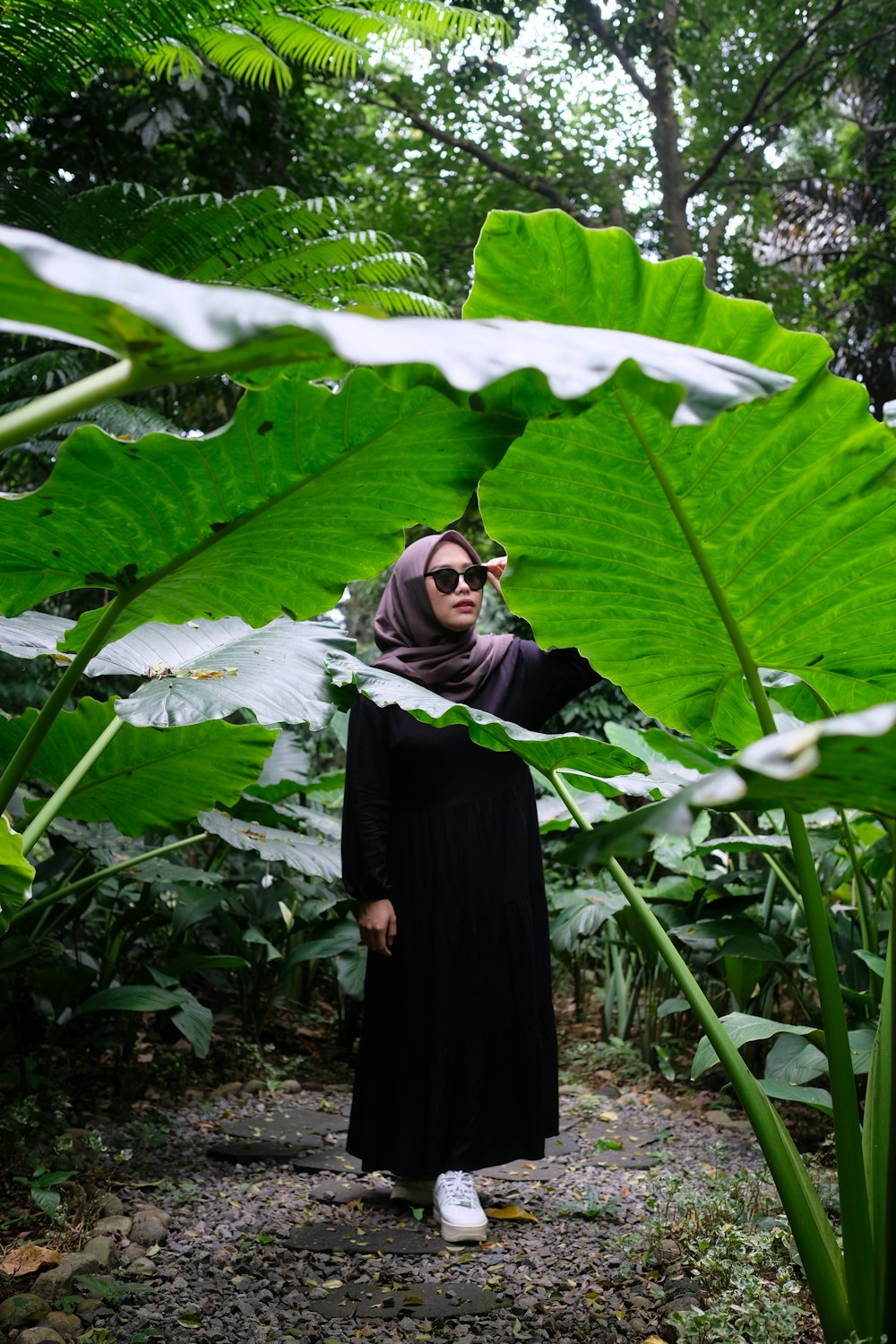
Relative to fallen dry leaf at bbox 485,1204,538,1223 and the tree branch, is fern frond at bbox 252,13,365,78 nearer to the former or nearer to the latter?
the tree branch

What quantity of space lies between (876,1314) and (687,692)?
0.71 metres

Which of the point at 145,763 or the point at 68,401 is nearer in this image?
the point at 68,401

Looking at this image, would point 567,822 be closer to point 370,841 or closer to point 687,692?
point 370,841

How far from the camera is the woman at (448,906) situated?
2.18 meters

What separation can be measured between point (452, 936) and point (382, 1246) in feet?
1.95

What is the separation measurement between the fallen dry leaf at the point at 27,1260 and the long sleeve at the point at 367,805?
0.84 m

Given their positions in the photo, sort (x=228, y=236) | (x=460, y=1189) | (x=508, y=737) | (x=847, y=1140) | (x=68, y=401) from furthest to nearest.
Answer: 1. (x=228, y=236)
2. (x=460, y=1189)
3. (x=508, y=737)
4. (x=847, y=1140)
5. (x=68, y=401)

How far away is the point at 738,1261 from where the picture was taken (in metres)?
1.61

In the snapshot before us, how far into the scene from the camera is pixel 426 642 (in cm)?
228

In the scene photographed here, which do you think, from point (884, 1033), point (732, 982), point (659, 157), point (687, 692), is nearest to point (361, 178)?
point (659, 157)

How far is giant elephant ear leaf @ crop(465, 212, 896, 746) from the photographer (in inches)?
39.8

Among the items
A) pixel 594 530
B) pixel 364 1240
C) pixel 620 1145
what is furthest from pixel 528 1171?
pixel 594 530

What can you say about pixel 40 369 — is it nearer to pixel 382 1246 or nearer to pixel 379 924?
pixel 379 924

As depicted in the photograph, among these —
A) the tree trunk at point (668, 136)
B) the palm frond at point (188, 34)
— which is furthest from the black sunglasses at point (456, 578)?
the tree trunk at point (668, 136)
